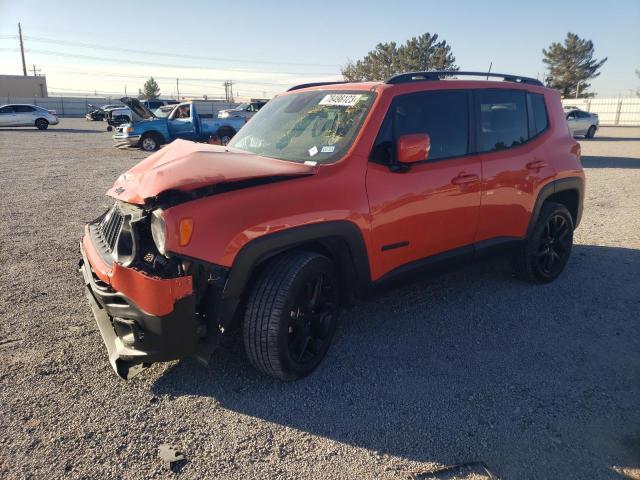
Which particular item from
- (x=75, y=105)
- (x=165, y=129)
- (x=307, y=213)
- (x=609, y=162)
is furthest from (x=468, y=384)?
(x=75, y=105)

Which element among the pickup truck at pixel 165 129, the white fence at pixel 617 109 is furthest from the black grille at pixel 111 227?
the white fence at pixel 617 109

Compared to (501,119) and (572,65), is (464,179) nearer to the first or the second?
(501,119)

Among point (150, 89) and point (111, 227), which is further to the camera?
point (150, 89)

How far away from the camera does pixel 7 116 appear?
27.8 m

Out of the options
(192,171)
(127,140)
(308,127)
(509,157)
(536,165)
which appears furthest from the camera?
(127,140)

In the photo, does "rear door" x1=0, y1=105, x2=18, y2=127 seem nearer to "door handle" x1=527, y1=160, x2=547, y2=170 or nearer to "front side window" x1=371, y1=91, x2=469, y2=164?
"front side window" x1=371, y1=91, x2=469, y2=164

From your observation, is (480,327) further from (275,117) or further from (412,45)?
(412,45)

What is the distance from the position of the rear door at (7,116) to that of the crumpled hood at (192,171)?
30.2m

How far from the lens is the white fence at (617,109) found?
43125 mm

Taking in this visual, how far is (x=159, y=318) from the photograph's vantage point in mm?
2592

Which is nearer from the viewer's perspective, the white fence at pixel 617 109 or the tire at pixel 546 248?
the tire at pixel 546 248

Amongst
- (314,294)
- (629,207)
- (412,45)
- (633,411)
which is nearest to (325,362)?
(314,294)

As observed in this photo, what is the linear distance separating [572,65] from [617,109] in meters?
21.9

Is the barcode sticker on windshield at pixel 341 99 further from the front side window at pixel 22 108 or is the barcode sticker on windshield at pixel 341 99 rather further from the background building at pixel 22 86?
the background building at pixel 22 86
